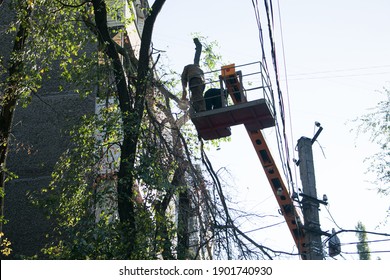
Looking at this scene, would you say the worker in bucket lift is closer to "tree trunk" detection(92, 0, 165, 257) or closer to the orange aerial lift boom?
the orange aerial lift boom

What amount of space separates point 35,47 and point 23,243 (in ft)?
15.7

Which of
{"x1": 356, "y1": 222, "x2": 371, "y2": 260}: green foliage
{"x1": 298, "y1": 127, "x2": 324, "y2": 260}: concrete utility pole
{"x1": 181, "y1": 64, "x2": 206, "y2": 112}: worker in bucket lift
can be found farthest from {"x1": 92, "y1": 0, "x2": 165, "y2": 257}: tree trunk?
{"x1": 356, "y1": 222, "x2": 371, "y2": 260}: green foliage

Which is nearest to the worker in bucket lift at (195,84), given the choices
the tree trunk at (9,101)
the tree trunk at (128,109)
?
the tree trunk at (128,109)

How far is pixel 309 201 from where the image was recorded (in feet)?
44.0

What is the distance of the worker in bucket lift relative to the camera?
1531 cm

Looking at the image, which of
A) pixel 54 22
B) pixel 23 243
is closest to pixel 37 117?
pixel 23 243

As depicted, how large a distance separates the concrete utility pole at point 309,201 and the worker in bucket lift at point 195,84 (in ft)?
7.30

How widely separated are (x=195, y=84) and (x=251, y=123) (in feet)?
4.33

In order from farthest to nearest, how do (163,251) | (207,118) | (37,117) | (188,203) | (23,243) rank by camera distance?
1. (37,117)
2. (23,243)
3. (207,118)
4. (188,203)
5. (163,251)

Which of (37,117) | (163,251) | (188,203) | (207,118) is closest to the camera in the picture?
(163,251)

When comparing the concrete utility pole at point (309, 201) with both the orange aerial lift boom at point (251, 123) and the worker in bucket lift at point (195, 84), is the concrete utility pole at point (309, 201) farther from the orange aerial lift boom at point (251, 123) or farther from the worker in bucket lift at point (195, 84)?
the worker in bucket lift at point (195, 84)

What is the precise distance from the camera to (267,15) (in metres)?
13.2

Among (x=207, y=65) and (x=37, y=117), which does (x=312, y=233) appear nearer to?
(x=207, y=65)

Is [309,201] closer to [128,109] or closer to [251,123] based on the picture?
[251,123]
